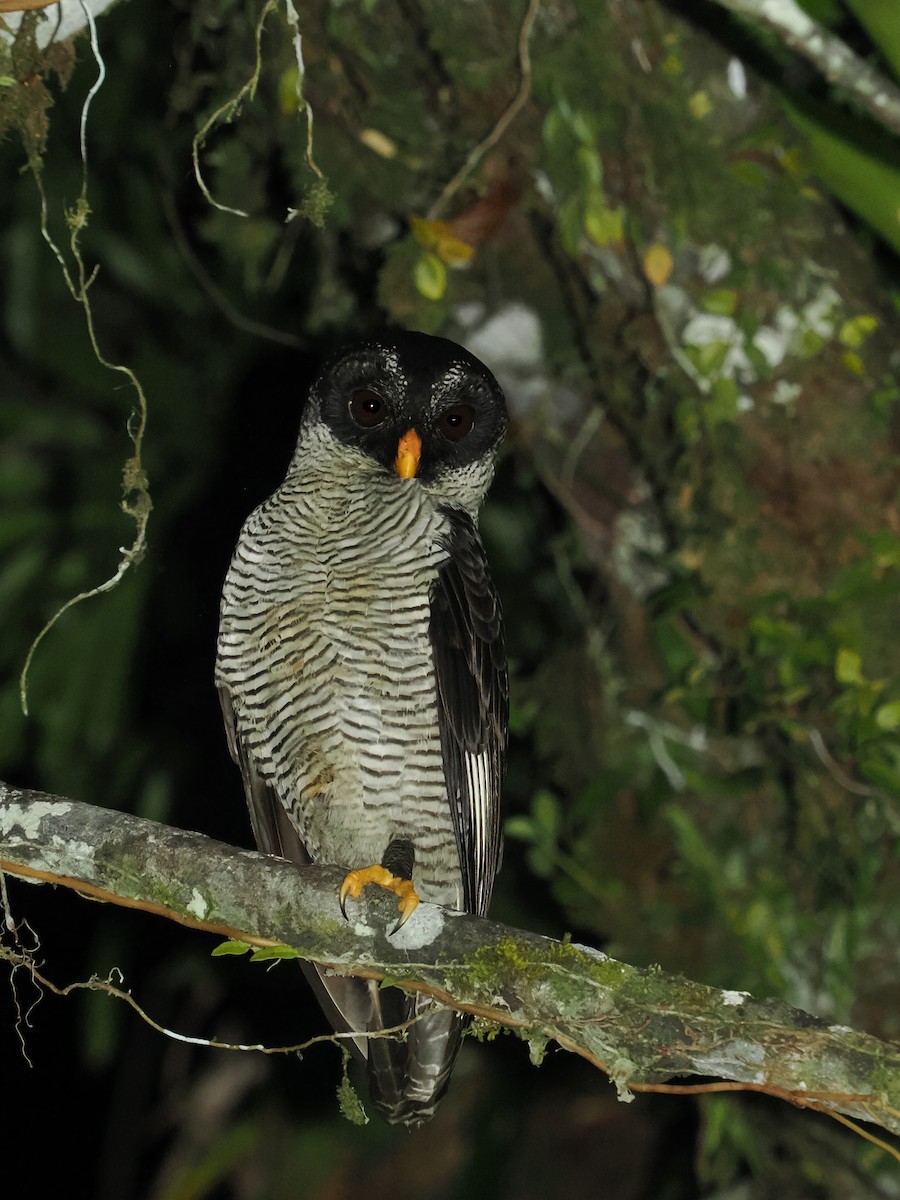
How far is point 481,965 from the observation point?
5.47 feet

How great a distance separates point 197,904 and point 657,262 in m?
1.96

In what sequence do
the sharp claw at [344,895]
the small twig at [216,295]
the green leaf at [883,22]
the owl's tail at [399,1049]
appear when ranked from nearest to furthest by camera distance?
the sharp claw at [344,895] < the owl's tail at [399,1049] < the green leaf at [883,22] < the small twig at [216,295]

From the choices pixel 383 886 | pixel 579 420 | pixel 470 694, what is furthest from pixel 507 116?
pixel 383 886

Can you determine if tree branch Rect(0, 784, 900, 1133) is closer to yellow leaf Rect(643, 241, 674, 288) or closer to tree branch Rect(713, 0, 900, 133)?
tree branch Rect(713, 0, 900, 133)

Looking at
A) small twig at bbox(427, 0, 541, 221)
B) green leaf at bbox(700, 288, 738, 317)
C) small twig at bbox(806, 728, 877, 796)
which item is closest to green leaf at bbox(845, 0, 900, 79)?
green leaf at bbox(700, 288, 738, 317)

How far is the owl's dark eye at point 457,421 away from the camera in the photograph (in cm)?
214

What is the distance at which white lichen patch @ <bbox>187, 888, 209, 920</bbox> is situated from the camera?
177 centimetres

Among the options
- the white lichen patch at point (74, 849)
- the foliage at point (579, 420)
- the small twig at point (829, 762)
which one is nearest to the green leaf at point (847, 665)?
the foliage at point (579, 420)

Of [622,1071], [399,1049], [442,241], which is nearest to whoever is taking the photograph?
[622,1071]

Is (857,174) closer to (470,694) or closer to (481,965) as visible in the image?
(470,694)

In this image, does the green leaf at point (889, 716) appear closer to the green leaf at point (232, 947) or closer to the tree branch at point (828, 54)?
the tree branch at point (828, 54)

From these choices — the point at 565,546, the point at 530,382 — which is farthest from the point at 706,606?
the point at 530,382

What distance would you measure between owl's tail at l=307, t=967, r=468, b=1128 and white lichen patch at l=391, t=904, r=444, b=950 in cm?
56

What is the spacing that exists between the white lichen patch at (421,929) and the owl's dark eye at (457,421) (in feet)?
2.73
